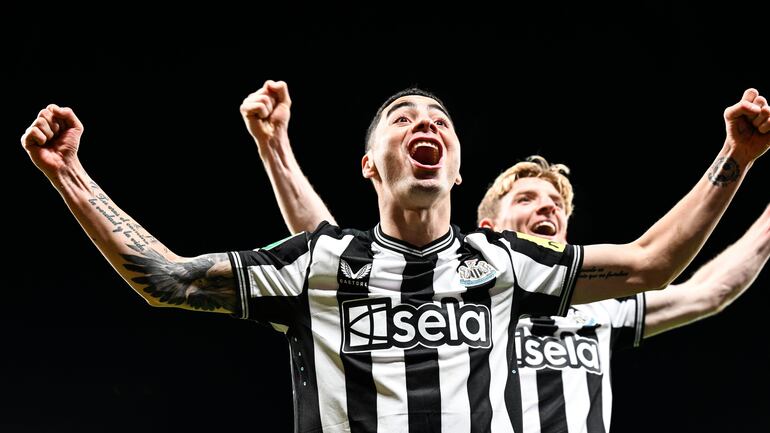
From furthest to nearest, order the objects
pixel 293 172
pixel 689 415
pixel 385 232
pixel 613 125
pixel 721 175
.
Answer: pixel 613 125 < pixel 689 415 < pixel 293 172 < pixel 385 232 < pixel 721 175

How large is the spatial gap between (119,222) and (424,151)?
0.65m

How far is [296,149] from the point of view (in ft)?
13.6

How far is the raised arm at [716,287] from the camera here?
2.30 meters

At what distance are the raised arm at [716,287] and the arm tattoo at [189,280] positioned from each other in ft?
4.43

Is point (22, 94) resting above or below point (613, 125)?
above

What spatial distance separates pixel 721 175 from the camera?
4.81ft

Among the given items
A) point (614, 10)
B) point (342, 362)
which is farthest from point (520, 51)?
point (342, 362)

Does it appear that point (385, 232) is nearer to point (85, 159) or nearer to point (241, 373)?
point (241, 373)

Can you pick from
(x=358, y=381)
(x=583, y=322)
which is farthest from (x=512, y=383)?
(x=583, y=322)

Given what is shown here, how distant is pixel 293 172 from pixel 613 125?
95.4 inches

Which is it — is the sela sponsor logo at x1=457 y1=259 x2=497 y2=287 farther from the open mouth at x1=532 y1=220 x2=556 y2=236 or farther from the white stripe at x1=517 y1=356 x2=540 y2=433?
the open mouth at x1=532 y1=220 x2=556 y2=236

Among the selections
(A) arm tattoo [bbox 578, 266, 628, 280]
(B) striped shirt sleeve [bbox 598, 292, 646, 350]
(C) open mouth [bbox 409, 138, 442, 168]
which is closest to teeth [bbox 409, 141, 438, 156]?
(C) open mouth [bbox 409, 138, 442, 168]

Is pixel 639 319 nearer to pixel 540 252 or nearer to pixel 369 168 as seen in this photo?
pixel 540 252

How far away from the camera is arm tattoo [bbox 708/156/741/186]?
4.79ft
